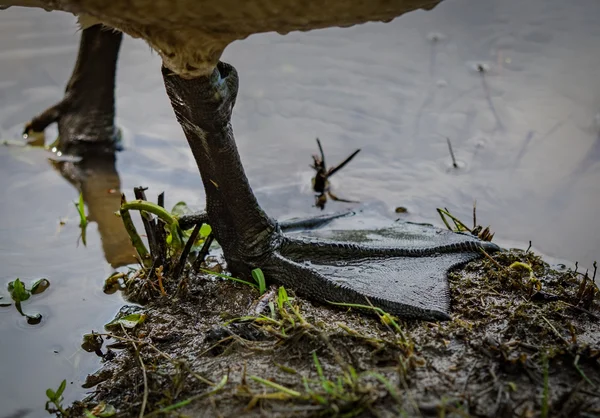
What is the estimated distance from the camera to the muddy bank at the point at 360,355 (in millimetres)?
2072

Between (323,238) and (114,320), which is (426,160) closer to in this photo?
(323,238)

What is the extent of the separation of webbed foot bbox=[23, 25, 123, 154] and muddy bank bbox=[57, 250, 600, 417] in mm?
1813

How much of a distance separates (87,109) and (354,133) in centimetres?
165

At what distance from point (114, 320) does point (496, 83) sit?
311 cm

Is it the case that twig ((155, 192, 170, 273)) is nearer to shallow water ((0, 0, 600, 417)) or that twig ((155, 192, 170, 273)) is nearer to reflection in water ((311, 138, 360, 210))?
shallow water ((0, 0, 600, 417))

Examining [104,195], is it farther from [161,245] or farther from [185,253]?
[185,253]

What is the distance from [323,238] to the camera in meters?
3.15

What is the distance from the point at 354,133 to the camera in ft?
14.7

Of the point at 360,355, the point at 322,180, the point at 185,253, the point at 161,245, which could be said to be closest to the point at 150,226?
the point at 161,245

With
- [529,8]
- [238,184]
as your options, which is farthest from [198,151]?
[529,8]

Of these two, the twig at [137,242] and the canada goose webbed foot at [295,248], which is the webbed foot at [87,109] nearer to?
the twig at [137,242]

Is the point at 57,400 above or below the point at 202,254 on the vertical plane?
below

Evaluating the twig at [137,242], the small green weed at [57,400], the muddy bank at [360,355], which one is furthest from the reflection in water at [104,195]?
the small green weed at [57,400]

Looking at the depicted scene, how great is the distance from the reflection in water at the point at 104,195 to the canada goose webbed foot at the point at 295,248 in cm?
82
